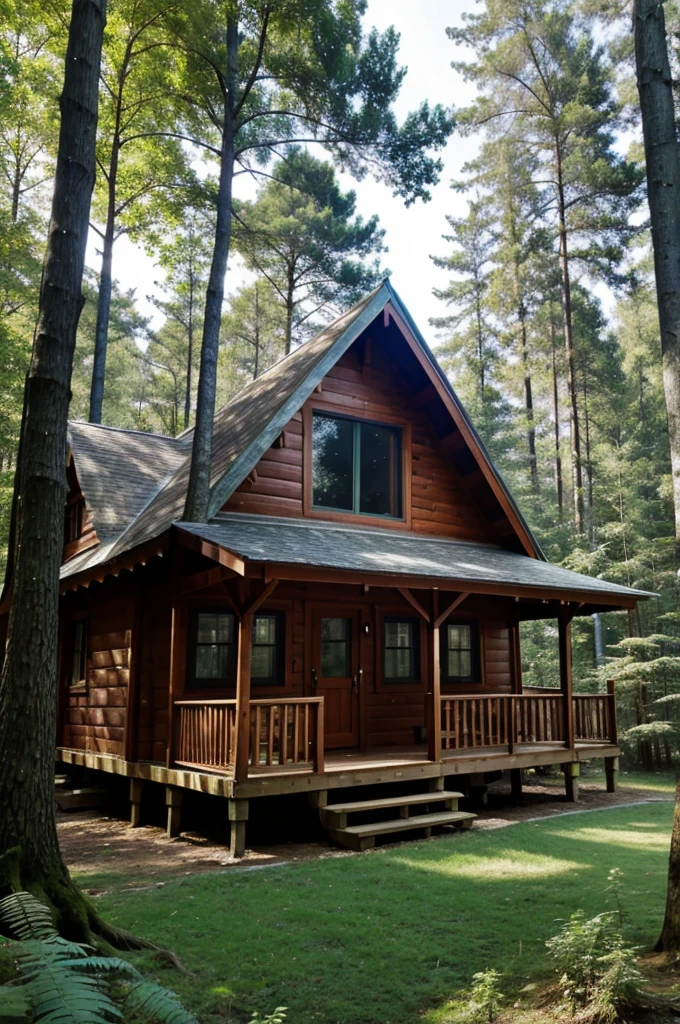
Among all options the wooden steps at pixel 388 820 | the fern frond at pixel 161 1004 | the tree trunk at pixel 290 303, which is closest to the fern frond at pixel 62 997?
the fern frond at pixel 161 1004

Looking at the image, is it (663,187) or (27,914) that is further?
(663,187)

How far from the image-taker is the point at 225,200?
11.8 meters

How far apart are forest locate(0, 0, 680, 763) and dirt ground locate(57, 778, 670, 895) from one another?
5770 millimetres

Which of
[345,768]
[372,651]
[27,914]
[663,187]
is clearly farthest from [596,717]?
[27,914]

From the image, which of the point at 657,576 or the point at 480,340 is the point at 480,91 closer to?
the point at 480,340

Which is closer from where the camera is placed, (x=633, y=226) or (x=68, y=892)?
(x=68, y=892)

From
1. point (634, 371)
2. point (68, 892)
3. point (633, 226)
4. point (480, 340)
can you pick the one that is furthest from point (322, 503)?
point (634, 371)

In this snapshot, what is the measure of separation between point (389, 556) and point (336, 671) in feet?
7.64

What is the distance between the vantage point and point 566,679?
482 inches

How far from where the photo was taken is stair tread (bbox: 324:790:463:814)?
354 inches

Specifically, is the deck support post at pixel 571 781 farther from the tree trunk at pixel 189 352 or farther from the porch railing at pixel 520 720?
the tree trunk at pixel 189 352

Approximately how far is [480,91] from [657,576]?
1499 cm

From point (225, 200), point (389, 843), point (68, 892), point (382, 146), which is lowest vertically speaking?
point (389, 843)

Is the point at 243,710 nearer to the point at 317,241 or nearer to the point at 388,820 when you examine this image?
the point at 388,820
